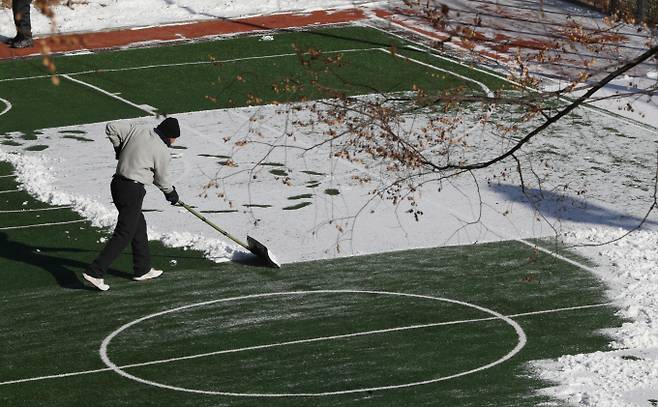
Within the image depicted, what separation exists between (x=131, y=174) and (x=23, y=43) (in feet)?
52.2

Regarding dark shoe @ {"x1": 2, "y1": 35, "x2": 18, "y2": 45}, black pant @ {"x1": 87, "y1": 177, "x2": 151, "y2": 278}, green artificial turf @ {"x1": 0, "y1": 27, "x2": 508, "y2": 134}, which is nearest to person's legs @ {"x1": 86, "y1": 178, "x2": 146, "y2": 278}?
black pant @ {"x1": 87, "y1": 177, "x2": 151, "y2": 278}

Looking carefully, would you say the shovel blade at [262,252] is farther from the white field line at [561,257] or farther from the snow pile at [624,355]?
the snow pile at [624,355]

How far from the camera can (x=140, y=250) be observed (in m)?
15.0

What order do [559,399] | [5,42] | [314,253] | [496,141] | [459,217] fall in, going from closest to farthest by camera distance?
[559,399] → [314,253] → [459,217] → [496,141] → [5,42]

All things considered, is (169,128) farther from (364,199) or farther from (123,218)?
(364,199)

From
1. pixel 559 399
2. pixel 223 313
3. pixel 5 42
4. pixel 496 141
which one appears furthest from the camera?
pixel 5 42

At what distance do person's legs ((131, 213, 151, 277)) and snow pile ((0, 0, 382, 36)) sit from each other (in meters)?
17.8

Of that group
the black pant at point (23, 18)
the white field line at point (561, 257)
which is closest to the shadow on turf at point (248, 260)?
the white field line at point (561, 257)

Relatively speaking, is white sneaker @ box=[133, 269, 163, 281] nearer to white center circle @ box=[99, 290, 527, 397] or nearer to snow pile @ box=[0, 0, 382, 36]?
white center circle @ box=[99, 290, 527, 397]

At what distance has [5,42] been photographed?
3058 centimetres

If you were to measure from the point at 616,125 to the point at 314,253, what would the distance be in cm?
864

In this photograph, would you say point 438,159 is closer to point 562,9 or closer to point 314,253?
point 314,253

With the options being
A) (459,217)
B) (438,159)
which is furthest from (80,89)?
(459,217)

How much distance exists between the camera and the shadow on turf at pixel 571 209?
17.5 metres
